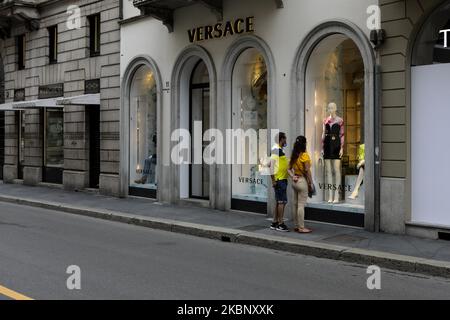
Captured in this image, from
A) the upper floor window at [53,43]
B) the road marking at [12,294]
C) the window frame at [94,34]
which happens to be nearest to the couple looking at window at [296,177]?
the road marking at [12,294]

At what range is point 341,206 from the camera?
484 inches

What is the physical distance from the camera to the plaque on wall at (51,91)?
2086 centimetres

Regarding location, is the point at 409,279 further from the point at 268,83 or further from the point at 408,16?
the point at 268,83

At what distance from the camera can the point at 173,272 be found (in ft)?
26.9

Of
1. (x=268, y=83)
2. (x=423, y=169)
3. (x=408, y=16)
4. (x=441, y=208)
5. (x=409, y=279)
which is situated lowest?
(x=409, y=279)

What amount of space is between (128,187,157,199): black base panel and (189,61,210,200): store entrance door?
4.77ft

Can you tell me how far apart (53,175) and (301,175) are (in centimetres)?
1309

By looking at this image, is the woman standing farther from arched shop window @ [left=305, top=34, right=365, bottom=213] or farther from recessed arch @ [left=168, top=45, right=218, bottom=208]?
recessed arch @ [left=168, top=45, right=218, bottom=208]

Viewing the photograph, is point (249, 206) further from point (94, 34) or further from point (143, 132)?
point (94, 34)

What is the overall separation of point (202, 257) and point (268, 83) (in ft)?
17.9

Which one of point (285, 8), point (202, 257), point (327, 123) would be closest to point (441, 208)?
point (327, 123)

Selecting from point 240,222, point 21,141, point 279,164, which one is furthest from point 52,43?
point 279,164

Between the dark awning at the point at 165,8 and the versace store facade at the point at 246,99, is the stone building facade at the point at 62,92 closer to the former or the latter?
the versace store facade at the point at 246,99

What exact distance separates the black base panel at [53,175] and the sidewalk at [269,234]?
372cm
